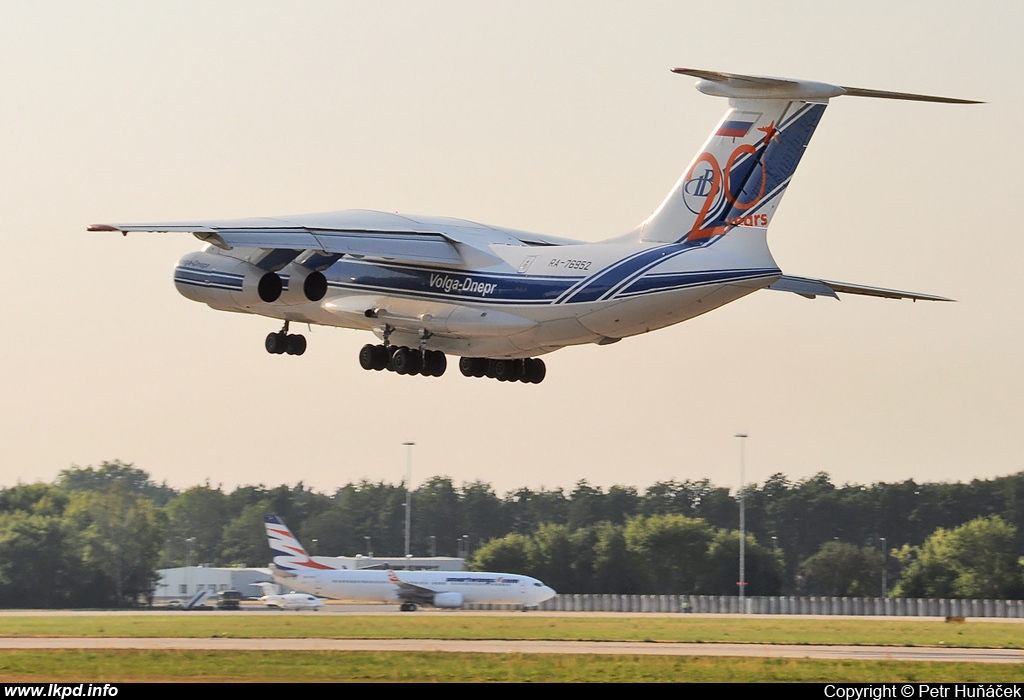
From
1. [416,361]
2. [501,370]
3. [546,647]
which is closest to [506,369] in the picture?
[501,370]

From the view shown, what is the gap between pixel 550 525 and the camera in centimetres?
4444

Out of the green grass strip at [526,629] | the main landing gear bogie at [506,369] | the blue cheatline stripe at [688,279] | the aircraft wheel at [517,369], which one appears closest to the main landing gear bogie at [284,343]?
the main landing gear bogie at [506,369]

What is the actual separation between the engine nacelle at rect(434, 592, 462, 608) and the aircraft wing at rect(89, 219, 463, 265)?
688 inches

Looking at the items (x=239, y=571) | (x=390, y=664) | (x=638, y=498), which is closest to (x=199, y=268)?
(x=390, y=664)

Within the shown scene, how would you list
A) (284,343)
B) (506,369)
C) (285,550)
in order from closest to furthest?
1. (506,369)
2. (284,343)
3. (285,550)

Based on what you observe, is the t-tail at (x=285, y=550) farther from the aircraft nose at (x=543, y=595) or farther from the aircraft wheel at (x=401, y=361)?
the aircraft wheel at (x=401, y=361)

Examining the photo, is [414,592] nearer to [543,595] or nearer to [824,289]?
[543,595]

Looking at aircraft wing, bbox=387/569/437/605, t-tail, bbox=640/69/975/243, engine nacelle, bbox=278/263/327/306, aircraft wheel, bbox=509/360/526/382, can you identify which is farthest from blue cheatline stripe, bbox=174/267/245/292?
aircraft wing, bbox=387/569/437/605

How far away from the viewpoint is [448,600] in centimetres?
3809

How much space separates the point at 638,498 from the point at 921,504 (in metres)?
8.30

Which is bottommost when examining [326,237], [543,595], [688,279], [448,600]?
[448,600]

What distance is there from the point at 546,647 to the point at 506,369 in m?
4.08

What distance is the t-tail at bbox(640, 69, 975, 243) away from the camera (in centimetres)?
1870

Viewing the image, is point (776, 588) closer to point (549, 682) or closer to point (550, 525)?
point (550, 525)
